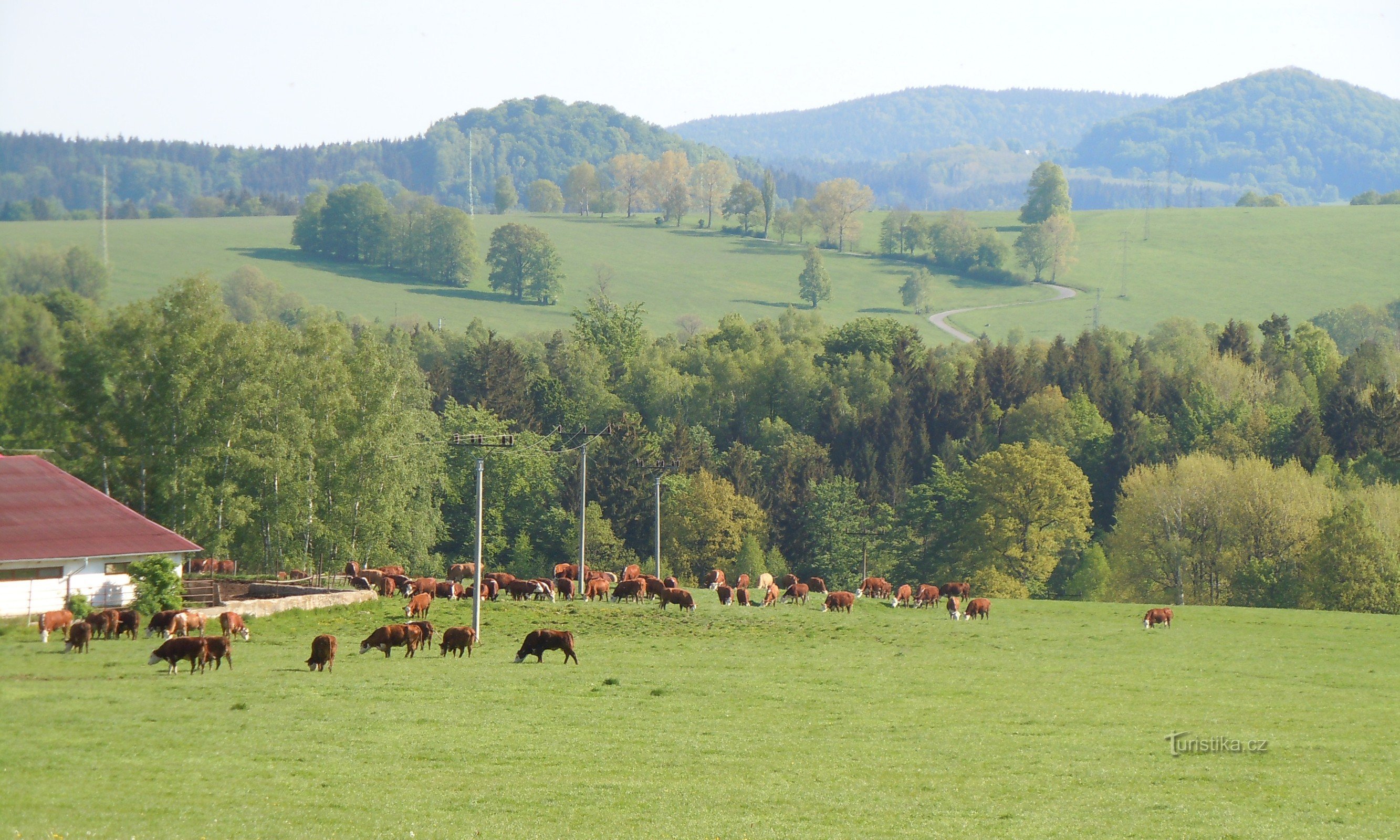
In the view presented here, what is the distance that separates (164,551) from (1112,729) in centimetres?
3075

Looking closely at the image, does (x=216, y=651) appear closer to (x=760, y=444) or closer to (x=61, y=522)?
(x=61, y=522)

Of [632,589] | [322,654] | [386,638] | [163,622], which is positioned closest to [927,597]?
[632,589]

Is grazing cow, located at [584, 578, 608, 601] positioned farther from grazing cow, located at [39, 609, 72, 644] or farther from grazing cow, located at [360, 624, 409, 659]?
grazing cow, located at [39, 609, 72, 644]

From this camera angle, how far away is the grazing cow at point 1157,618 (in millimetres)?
47281

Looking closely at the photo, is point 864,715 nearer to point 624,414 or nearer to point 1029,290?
point 624,414

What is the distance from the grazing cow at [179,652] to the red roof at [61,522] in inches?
448

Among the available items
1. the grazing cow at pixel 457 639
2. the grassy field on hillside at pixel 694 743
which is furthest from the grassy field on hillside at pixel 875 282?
the grassy field on hillside at pixel 694 743

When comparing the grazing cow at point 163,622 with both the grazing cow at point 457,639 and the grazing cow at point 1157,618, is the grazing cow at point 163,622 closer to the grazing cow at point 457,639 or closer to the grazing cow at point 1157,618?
the grazing cow at point 457,639

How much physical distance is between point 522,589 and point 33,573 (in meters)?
17.6

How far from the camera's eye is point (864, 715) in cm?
2752

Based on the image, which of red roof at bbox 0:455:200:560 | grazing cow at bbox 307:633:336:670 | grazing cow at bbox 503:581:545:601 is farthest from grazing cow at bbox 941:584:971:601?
grazing cow at bbox 307:633:336:670

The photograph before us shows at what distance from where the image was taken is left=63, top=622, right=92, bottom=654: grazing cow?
32.3 meters

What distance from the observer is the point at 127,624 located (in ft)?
118

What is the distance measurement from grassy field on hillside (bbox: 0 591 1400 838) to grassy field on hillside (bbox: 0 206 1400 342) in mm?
119659
